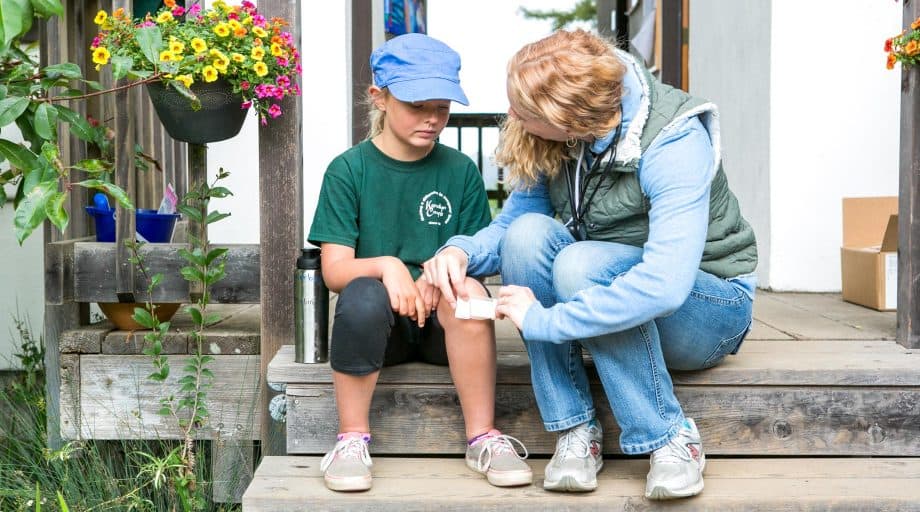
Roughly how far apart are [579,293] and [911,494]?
73 cm

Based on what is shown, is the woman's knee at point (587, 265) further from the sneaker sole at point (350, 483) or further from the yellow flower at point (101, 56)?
the yellow flower at point (101, 56)

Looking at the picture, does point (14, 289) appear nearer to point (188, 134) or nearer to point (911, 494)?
point (188, 134)

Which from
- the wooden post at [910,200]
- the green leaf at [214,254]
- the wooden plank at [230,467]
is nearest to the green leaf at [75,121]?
the green leaf at [214,254]

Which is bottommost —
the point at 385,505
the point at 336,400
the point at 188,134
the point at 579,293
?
the point at 385,505

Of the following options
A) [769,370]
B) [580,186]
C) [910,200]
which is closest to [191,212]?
[580,186]

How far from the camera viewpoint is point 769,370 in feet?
6.31

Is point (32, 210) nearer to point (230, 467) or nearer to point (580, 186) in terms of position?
point (580, 186)

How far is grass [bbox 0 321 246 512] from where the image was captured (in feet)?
7.11

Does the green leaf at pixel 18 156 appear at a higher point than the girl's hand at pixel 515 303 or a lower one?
higher

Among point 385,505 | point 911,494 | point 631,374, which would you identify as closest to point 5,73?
point 385,505

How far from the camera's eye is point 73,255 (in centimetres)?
243

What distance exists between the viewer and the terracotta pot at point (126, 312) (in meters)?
2.46

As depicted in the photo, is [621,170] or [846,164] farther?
[846,164]

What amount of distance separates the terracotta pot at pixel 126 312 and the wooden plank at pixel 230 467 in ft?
1.21
